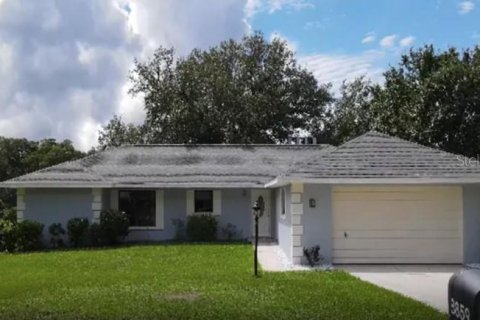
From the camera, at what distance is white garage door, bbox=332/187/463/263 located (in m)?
16.0

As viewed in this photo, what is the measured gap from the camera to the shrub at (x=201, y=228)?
23.5 m

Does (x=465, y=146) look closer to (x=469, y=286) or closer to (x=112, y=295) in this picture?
(x=112, y=295)

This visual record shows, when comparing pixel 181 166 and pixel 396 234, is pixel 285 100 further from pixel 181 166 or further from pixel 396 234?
pixel 396 234

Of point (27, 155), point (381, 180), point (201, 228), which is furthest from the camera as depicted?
point (27, 155)

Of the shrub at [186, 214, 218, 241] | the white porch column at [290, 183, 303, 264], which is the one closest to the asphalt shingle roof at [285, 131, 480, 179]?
the white porch column at [290, 183, 303, 264]

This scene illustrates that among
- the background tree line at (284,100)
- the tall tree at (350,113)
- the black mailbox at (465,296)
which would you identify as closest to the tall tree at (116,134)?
the background tree line at (284,100)

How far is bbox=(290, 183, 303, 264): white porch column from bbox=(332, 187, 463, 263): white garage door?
2.98 feet

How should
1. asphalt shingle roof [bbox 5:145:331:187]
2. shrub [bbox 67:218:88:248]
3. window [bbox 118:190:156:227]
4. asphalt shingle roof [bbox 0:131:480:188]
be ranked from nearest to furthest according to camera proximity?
asphalt shingle roof [bbox 0:131:480:188] < shrub [bbox 67:218:88:248] < asphalt shingle roof [bbox 5:145:331:187] < window [bbox 118:190:156:227]

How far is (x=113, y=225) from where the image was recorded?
22016 millimetres

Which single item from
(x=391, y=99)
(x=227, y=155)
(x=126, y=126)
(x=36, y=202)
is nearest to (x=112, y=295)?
(x=36, y=202)

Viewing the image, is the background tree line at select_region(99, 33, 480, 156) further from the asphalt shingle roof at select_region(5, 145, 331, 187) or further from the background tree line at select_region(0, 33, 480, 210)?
the asphalt shingle roof at select_region(5, 145, 331, 187)

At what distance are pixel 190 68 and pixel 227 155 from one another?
474 inches

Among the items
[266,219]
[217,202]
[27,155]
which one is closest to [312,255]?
[217,202]

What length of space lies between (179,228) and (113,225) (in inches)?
120
